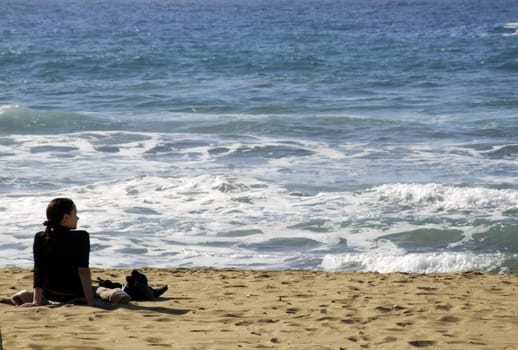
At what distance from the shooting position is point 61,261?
22.9ft

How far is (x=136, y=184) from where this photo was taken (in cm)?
1409

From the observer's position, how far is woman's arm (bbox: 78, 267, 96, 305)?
6965mm

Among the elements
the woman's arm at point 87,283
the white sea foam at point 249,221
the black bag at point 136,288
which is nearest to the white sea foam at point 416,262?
the white sea foam at point 249,221

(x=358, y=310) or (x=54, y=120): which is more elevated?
(x=54, y=120)

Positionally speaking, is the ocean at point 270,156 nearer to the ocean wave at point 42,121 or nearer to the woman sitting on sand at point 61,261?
the ocean wave at point 42,121

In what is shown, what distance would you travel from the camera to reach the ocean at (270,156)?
1098 centimetres

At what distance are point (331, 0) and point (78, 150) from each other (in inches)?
4112

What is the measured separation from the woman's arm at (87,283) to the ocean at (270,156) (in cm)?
302

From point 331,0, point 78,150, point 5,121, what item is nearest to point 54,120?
point 5,121

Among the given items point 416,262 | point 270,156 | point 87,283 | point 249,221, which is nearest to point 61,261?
point 87,283

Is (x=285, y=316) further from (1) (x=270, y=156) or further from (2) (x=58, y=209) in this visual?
(1) (x=270, y=156)

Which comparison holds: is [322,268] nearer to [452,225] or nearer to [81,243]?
[452,225]

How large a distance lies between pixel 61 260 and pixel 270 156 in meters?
9.99

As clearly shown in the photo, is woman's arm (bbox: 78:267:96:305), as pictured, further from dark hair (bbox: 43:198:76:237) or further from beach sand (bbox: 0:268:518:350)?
dark hair (bbox: 43:198:76:237)
